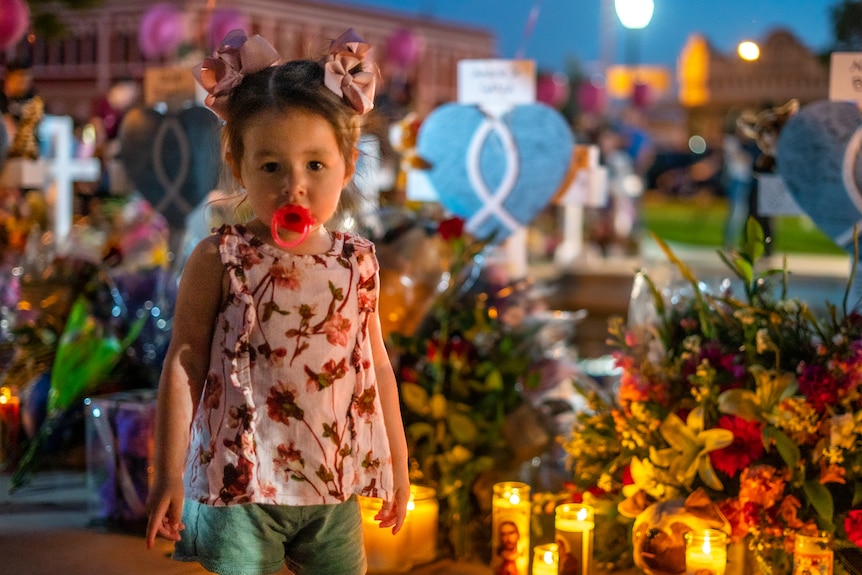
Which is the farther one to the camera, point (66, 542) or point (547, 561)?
point (66, 542)

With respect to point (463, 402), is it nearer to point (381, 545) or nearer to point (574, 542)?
point (381, 545)

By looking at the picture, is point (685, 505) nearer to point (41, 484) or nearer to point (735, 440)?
point (735, 440)

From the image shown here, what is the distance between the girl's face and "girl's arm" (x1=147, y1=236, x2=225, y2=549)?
0.12 meters

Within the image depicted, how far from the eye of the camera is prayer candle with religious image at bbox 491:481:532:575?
9.25 feet

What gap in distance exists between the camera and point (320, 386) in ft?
6.02

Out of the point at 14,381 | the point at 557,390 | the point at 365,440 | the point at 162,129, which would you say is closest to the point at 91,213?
the point at 162,129

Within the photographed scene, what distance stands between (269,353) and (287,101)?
42 centimetres

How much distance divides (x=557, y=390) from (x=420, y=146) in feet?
4.37

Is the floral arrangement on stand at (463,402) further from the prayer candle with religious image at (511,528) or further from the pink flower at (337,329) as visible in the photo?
the pink flower at (337,329)

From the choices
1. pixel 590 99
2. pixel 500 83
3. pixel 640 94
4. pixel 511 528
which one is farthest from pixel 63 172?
pixel 640 94

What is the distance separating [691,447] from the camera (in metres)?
2.66

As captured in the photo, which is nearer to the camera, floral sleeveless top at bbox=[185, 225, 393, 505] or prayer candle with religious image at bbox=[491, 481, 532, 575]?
floral sleeveless top at bbox=[185, 225, 393, 505]

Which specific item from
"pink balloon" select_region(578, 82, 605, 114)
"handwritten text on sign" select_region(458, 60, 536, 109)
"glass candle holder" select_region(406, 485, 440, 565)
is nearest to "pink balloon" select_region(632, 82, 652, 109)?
"pink balloon" select_region(578, 82, 605, 114)

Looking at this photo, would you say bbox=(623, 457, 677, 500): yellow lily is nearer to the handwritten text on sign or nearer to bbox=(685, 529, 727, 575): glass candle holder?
bbox=(685, 529, 727, 575): glass candle holder
